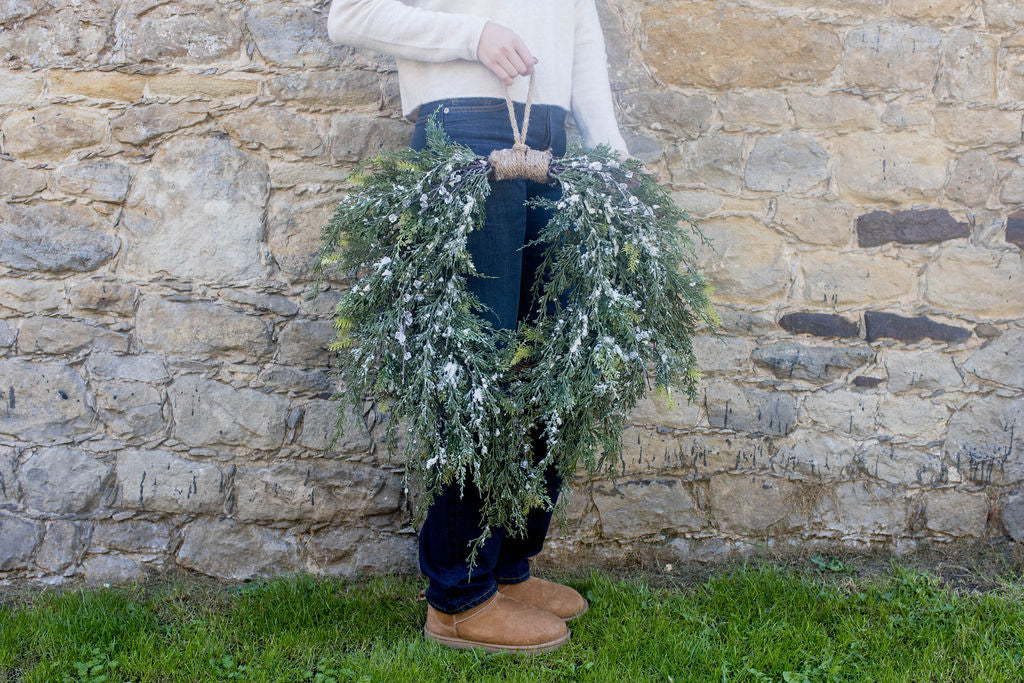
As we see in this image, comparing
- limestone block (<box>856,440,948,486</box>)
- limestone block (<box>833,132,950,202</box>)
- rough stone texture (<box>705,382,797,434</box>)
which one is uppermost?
limestone block (<box>833,132,950,202</box>)

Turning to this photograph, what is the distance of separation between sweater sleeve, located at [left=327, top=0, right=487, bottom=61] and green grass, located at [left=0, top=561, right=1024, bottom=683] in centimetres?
154

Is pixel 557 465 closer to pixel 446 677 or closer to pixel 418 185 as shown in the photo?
pixel 446 677

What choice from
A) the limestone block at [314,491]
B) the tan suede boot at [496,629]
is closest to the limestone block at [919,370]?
the tan suede boot at [496,629]

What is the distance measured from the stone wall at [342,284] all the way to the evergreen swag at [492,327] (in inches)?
25.3

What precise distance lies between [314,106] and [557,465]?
4.58 ft

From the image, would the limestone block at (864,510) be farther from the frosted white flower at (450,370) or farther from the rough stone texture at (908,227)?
the frosted white flower at (450,370)

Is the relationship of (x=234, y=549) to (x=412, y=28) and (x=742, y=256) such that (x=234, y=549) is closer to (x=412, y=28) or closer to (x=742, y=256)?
(x=412, y=28)

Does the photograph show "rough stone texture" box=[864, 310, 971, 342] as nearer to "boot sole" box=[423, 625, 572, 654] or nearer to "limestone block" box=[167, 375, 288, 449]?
"boot sole" box=[423, 625, 572, 654]

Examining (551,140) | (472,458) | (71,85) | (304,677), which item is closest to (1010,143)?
(551,140)

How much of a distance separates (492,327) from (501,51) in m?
0.66

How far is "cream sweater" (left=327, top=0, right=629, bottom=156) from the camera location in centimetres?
177

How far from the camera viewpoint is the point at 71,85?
2.29m

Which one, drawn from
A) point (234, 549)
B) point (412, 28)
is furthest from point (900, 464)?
point (234, 549)

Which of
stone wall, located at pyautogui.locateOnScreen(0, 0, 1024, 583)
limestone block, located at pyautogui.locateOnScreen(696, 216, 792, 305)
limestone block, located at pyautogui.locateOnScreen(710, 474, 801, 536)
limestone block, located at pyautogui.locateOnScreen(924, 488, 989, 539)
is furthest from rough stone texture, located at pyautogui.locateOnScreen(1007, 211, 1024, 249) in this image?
limestone block, located at pyautogui.locateOnScreen(710, 474, 801, 536)
